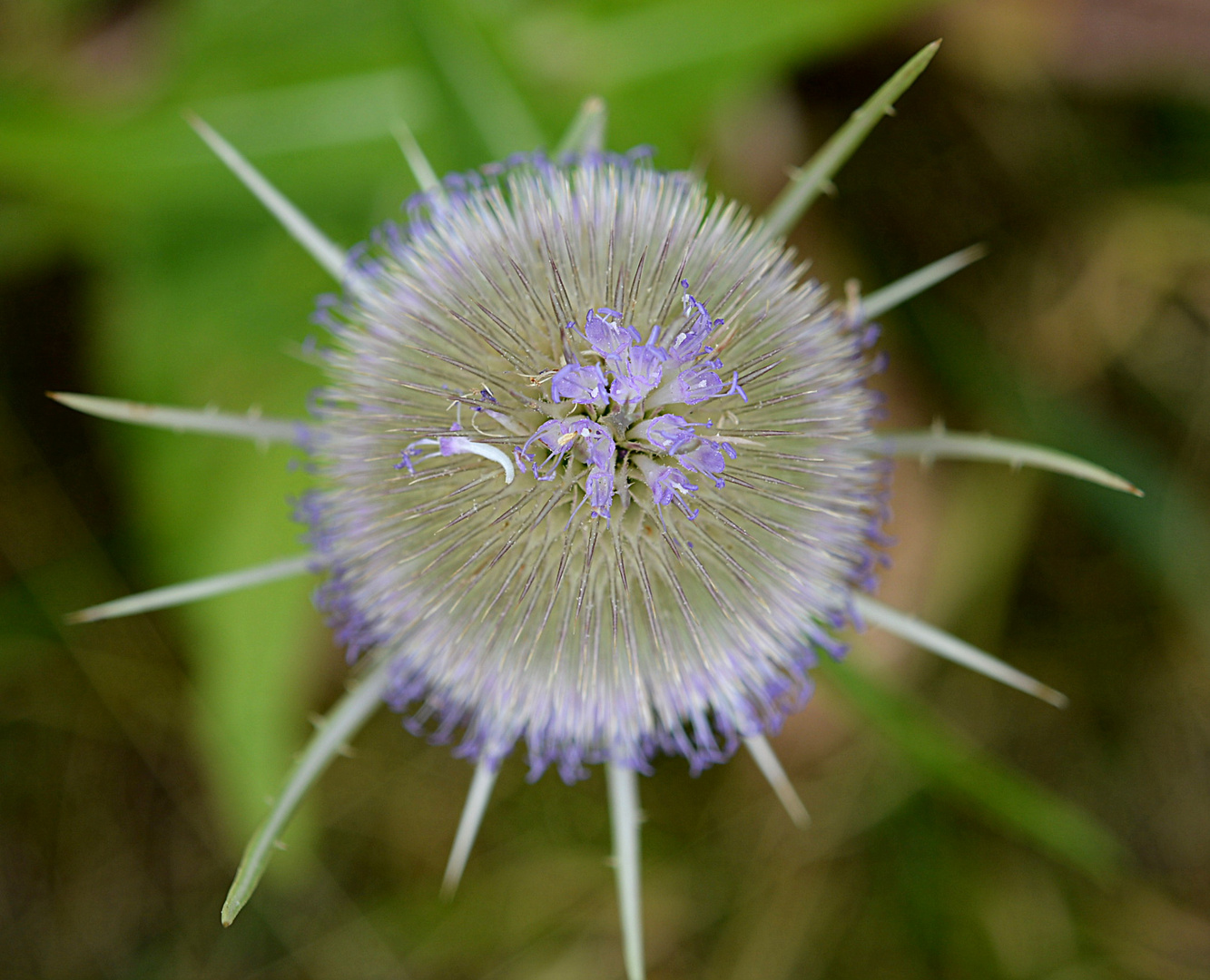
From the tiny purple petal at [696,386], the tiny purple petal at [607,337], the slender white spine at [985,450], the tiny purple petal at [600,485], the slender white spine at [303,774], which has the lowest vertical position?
the slender white spine at [985,450]

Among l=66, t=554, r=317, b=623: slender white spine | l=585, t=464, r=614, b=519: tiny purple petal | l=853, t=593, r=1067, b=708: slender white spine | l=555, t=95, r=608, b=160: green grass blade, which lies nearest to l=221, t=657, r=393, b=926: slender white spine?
l=66, t=554, r=317, b=623: slender white spine

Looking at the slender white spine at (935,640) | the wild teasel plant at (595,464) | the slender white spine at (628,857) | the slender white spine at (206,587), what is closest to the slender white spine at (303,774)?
the wild teasel plant at (595,464)

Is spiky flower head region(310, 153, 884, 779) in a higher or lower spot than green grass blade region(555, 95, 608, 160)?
lower

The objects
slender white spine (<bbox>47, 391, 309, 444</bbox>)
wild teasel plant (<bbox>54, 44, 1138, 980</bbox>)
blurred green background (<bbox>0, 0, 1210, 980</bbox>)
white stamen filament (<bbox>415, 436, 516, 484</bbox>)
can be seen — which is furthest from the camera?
blurred green background (<bbox>0, 0, 1210, 980</bbox>)

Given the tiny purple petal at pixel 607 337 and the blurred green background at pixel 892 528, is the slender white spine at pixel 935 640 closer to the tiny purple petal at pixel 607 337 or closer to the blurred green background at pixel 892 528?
the tiny purple petal at pixel 607 337

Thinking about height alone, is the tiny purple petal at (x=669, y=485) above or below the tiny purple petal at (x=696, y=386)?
below

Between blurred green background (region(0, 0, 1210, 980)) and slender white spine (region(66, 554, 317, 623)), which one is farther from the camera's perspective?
blurred green background (region(0, 0, 1210, 980))

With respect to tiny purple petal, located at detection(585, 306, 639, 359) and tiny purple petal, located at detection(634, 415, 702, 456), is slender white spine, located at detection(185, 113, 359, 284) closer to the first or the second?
tiny purple petal, located at detection(585, 306, 639, 359)

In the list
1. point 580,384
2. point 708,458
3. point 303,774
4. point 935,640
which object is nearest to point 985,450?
point 935,640

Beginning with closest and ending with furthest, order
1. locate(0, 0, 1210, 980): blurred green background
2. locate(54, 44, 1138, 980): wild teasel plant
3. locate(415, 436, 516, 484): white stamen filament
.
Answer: locate(415, 436, 516, 484): white stamen filament → locate(54, 44, 1138, 980): wild teasel plant → locate(0, 0, 1210, 980): blurred green background
